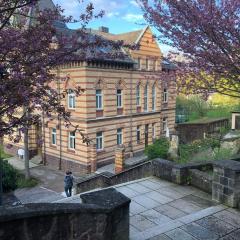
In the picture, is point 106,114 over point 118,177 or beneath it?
over

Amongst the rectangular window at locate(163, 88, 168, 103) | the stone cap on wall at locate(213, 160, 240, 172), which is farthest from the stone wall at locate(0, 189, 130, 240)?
the rectangular window at locate(163, 88, 168, 103)

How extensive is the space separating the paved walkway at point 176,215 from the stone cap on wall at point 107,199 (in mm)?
1065

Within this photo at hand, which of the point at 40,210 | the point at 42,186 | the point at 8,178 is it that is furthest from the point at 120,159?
the point at 40,210

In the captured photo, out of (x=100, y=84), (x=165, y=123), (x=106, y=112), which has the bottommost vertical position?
(x=165, y=123)

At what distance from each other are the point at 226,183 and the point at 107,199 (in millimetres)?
3704

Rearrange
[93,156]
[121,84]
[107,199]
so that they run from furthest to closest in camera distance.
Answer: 1. [121,84]
2. [93,156]
3. [107,199]

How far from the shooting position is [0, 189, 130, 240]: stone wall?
385 cm

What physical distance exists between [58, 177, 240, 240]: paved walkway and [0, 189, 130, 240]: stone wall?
104 cm

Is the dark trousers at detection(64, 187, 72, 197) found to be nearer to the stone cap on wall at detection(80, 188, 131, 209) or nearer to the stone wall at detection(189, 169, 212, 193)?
the stone wall at detection(189, 169, 212, 193)

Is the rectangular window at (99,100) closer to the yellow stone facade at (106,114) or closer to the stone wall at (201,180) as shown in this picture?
the yellow stone facade at (106,114)

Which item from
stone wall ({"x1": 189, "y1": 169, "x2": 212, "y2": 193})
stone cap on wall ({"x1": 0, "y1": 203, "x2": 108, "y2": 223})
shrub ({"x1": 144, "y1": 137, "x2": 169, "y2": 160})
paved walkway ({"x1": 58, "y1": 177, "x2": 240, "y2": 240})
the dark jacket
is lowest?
the dark jacket

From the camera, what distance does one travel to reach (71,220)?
450 centimetres

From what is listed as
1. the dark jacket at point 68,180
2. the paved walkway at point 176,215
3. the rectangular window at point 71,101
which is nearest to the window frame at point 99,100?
the rectangular window at point 71,101

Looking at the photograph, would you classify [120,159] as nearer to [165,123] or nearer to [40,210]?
[165,123]
